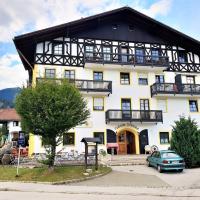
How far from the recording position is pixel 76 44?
97.5 ft

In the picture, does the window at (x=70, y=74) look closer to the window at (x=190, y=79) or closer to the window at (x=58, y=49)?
the window at (x=58, y=49)

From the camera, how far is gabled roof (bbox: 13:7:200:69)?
28.5 metres

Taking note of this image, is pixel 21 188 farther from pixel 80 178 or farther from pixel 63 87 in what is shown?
pixel 63 87

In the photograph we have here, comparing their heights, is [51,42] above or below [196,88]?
above

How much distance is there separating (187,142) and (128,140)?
928 cm

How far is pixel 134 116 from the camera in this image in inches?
1110

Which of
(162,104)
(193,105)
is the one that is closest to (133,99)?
(162,104)

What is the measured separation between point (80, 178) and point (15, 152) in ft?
34.2

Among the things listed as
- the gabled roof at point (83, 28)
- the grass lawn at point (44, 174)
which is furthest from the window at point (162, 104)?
the grass lawn at point (44, 174)

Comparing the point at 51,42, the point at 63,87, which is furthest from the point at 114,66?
the point at 63,87

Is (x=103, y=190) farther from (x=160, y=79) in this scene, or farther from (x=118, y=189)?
(x=160, y=79)

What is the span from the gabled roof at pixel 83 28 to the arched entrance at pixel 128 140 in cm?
1202

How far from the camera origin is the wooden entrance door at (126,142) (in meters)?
29.0

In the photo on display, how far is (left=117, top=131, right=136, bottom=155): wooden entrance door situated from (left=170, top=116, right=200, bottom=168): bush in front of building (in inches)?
314
